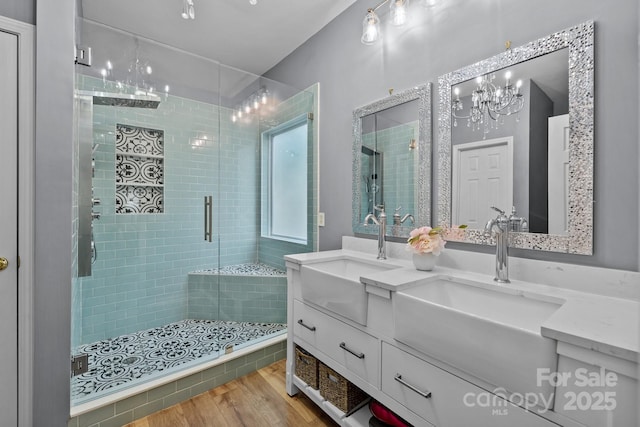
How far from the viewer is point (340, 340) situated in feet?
4.77

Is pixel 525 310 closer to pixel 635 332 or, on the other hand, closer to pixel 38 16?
pixel 635 332

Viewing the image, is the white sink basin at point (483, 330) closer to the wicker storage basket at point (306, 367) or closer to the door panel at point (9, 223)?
the wicker storage basket at point (306, 367)

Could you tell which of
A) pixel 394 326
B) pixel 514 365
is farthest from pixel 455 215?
pixel 514 365

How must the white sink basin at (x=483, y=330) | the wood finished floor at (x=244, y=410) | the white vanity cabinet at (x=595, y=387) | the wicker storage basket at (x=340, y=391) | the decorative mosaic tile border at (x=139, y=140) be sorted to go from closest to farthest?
the white vanity cabinet at (x=595, y=387)
the white sink basin at (x=483, y=330)
the wicker storage basket at (x=340, y=391)
the wood finished floor at (x=244, y=410)
the decorative mosaic tile border at (x=139, y=140)

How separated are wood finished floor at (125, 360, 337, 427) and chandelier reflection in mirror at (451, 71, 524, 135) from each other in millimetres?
1722

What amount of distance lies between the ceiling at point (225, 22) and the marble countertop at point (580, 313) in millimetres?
1930

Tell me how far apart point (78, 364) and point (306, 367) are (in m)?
1.20

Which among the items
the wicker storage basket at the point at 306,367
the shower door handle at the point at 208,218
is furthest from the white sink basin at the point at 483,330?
the shower door handle at the point at 208,218

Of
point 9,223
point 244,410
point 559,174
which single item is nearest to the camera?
point 559,174

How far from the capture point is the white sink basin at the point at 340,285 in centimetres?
133

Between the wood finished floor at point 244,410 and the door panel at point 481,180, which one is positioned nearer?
the door panel at point 481,180

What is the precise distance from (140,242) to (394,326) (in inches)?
85.2

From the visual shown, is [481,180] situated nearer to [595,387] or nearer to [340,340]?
[595,387]

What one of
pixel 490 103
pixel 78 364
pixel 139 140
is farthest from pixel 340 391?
pixel 139 140
